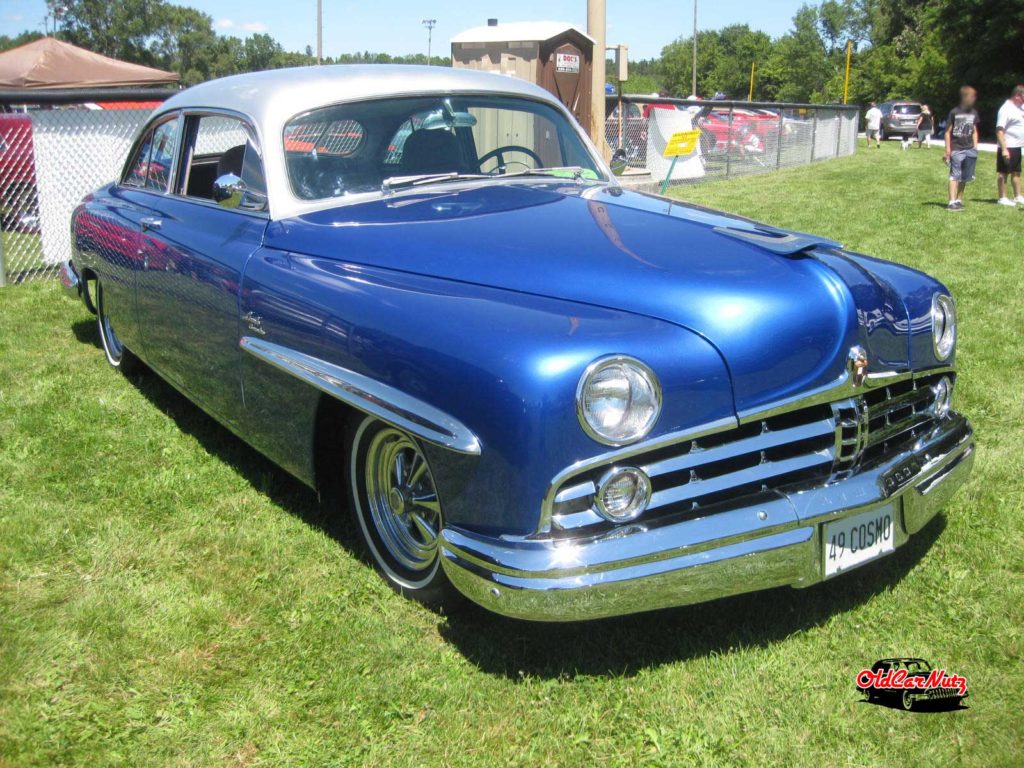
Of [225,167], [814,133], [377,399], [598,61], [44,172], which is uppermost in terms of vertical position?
[598,61]

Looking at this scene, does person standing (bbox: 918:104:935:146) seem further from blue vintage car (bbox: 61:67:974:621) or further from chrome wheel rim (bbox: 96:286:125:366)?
blue vintage car (bbox: 61:67:974:621)

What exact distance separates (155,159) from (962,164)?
1040 cm

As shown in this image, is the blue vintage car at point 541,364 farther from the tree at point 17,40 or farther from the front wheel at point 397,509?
the tree at point 17,40

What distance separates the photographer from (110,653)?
9.27 feet

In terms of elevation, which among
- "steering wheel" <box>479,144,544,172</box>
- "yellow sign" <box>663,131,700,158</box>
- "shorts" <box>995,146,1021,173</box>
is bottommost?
"steering wheel" <box>479,144,544,172</box>

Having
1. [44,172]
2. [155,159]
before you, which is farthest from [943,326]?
[44,172]

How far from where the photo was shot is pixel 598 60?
1124cm

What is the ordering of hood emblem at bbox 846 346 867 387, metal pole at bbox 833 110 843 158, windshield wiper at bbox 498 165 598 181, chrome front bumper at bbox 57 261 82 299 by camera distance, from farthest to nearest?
metal pole at bbox 833 110 843 158 → chrome front bumper at bbox 57 261 82 299 → windshield wiper at bbox 498 165 598 181 → hood emblem at bbox 846 346 867 387

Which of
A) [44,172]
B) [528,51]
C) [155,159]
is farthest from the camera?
[528,51]

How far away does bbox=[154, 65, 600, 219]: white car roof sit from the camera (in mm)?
3660

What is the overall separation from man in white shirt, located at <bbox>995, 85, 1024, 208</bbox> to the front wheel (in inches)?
441

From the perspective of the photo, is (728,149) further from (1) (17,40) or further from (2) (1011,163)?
(1) (17,40)

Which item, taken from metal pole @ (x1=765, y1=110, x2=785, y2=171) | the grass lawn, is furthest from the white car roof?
metal pole @ (x1=765, y1=110, x2=785, y2=171)

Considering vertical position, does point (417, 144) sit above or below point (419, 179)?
above
